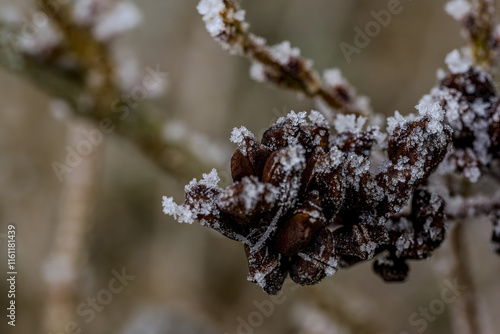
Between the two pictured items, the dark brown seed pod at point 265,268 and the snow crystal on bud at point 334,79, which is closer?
the dark brown seed pod at point 265,268

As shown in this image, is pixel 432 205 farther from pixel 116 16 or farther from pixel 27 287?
pixel 27 287

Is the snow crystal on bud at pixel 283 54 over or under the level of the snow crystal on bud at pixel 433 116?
over

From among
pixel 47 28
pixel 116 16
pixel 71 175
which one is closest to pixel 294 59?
pixel 116 16
